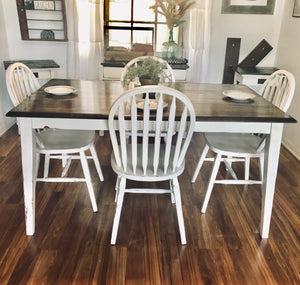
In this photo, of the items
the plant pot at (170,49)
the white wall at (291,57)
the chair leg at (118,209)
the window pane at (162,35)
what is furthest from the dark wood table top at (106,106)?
the window pane at (162,35)

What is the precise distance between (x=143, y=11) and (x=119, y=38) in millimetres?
405

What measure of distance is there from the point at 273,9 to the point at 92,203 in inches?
112

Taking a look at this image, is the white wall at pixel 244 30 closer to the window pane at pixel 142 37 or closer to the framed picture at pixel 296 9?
the framed picture at pixel 296 9

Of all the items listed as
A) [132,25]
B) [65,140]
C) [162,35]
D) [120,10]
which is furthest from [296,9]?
[65,140]

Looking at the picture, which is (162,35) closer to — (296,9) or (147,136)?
(296,9)

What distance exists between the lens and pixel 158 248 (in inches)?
71.9

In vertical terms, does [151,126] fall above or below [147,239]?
above

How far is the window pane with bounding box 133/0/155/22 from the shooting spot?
3.62 meters

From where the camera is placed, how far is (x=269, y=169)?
183cm

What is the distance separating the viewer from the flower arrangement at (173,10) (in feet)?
11.1

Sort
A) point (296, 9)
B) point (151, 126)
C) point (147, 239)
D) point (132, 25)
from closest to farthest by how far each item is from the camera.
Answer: point (151, 126) < point (147, 239) < point (296, 9) < point (132, 25)

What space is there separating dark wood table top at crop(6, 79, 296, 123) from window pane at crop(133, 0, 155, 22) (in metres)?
1.74

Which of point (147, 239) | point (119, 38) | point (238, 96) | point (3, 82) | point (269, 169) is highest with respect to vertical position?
point (119, 38)

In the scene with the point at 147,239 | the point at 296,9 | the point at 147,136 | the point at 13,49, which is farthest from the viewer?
the point at 13,49
